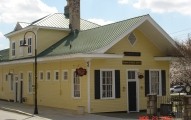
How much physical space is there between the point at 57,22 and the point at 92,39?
7050mm

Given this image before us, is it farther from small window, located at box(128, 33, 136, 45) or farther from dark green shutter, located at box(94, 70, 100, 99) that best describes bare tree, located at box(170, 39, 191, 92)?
dark green shutter, located at box(94, 70, 100, 99)

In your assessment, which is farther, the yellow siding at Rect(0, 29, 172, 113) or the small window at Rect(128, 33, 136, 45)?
the small window at Rect(128, 33, 136, 45)

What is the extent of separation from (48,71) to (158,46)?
755 cm

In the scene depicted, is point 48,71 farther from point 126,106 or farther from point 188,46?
point 188,46

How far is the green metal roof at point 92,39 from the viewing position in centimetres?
2292

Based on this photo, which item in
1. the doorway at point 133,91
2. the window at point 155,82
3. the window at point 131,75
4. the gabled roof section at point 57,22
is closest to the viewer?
the doorway at point 133,91

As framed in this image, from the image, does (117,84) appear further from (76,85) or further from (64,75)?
(64,75)

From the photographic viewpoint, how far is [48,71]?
27.3 m

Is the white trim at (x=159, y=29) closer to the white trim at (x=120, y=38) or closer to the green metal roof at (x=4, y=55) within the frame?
the white trim at (x=120, y=38)

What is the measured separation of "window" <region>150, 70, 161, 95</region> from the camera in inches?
1016

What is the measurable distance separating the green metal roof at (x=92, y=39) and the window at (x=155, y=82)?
388 cm

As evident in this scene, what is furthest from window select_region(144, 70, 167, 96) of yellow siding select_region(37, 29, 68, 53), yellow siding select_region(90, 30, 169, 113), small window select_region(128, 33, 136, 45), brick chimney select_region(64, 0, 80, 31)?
yellow siding select_region(37, 29, 68, 53)

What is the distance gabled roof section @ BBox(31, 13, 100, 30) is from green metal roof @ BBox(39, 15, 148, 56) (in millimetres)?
2299

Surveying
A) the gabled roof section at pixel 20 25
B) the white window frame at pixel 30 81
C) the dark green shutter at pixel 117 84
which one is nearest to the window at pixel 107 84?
the dark green shutter at pixel 117 84
